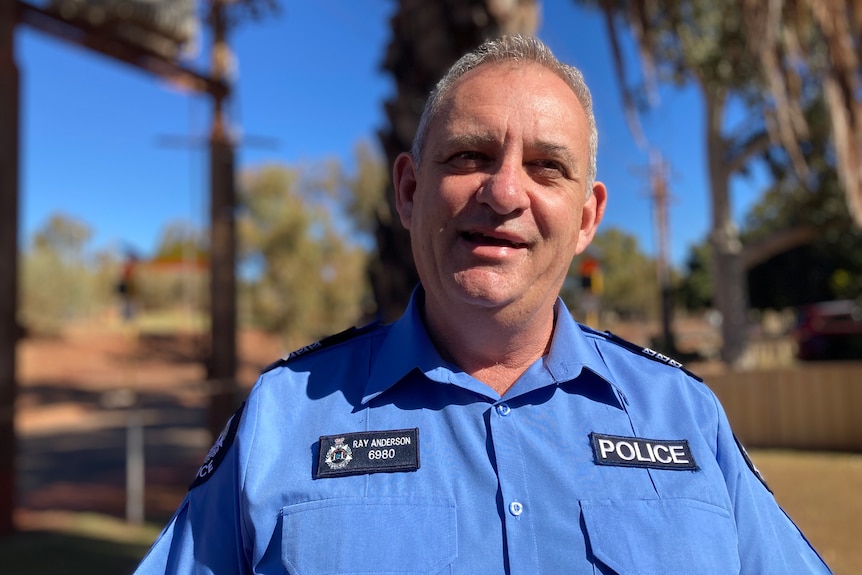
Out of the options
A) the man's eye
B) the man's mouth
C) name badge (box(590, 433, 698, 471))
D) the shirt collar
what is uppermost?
the man's eye

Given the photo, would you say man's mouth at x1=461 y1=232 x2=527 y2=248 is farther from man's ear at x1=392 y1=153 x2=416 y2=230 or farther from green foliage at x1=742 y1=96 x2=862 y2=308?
green foliage at x1=742 y1=96 x2=862 y2=308

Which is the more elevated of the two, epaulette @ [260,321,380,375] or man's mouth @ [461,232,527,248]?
man's mouth @ [461,232,527,248]

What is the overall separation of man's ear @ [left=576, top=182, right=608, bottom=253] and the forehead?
0.23 metres

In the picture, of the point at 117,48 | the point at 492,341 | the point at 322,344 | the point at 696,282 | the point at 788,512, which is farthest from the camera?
the point at 696,282

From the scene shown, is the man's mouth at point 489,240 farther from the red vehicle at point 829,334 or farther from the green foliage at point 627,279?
the red vehicle at point 829,334

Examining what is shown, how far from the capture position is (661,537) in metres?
1.46

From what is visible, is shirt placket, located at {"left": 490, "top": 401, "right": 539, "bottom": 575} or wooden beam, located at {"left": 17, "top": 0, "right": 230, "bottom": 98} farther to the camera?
wooden beam, located at {"left": 17, "top": 0, "right": 230, "bottom": 98}

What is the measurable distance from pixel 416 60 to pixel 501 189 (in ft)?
8.54

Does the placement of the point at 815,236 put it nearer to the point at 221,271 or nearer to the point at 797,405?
the point at 797,405

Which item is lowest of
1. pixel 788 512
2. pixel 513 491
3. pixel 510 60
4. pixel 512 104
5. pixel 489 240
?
pixel 788 512

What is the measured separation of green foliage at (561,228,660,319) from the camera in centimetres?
1612

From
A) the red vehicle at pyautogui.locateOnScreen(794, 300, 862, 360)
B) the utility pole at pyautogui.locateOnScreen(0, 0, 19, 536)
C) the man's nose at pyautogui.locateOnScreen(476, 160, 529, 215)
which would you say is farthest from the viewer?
the red vehicle at pyautogui.locateOnScreen(794, 300, 862, 360)

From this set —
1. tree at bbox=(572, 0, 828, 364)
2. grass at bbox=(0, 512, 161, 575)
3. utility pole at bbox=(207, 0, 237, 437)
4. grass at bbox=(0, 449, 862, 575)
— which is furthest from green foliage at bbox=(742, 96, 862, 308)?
grass at bbox=(0, 512, 161, 575)

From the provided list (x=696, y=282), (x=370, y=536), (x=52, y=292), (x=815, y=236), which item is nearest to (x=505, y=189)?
(x=370, y=536)
